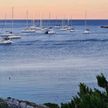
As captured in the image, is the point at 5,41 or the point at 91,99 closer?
the point at 91,99

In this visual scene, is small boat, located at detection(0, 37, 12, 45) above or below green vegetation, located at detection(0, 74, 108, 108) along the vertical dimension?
below

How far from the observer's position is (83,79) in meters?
36.2

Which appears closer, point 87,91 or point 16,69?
point 87,91

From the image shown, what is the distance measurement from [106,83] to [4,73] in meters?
34.4

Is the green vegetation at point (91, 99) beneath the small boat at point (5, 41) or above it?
above

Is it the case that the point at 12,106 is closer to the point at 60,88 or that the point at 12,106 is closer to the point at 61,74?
the point at 60,88

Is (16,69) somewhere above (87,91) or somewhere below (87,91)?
below

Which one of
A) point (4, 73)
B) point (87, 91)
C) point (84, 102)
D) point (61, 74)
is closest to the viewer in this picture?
point (84, 102)

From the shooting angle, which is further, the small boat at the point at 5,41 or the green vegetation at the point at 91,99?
the small boat at the point at 5,41

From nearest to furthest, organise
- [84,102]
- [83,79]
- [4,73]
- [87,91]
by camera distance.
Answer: [84,102] → [87,91] → [83,79] → [4,73]

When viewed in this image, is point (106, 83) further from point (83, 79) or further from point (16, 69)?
point (16, 69)

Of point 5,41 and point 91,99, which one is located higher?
point 91,99

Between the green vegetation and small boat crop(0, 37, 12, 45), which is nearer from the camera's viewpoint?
the green vegetation

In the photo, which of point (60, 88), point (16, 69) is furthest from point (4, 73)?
point (60, 88)
